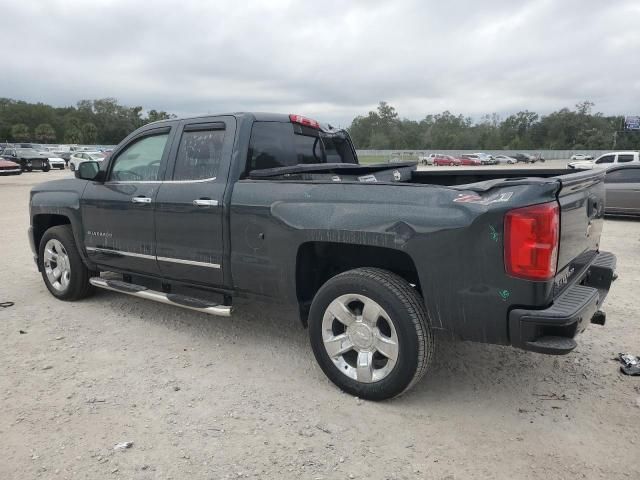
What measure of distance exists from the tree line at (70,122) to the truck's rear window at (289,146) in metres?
102

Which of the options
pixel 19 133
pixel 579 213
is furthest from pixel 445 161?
pixel 19 133

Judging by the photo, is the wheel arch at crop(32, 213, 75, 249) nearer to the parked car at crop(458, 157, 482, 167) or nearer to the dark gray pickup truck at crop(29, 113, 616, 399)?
the dark gray pickup truck at crop(29, 113, 616, 399)

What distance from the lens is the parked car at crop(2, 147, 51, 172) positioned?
108ft

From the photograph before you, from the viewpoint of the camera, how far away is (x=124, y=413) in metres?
3.25

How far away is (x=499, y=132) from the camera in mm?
126875

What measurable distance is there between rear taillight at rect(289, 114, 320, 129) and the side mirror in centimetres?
194

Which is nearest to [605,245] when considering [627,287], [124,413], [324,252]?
[627,287]

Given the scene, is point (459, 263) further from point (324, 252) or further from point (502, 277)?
point (324, 252)

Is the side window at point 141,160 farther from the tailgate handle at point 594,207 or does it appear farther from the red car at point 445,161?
the red car at point 445,161

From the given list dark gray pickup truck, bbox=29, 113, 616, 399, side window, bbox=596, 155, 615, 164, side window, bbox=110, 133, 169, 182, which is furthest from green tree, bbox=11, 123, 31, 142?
side window, bbox=110, 133, 169, 182

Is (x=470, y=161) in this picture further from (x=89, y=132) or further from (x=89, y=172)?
(x=89, y=132)

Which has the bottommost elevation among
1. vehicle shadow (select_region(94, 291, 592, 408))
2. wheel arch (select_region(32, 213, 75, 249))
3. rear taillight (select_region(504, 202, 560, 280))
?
vehicle shadow (select_region(94, 291, 592, 408))

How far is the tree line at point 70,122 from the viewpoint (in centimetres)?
10531

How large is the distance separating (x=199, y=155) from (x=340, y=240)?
1.64 meters
